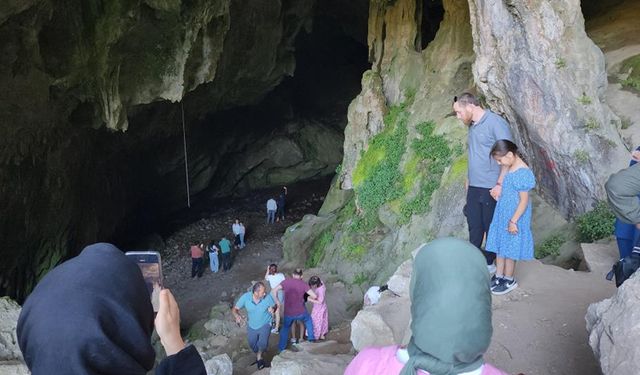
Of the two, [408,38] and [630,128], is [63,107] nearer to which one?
[408,38]

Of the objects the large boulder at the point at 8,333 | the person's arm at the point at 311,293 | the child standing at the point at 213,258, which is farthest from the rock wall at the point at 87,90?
the person's arm at the point at 311,293

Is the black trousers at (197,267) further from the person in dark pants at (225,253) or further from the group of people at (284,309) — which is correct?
the group of people at (284,309)

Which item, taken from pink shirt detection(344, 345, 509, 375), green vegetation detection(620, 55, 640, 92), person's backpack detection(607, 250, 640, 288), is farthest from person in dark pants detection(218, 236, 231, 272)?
pink shirt detection(344, 345, 509, 375)

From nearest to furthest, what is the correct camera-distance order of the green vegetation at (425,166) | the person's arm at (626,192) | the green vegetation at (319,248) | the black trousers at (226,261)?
the person's arm at (626,192) < the green vegetation at (425,166) < the green vegetation at (319,248) < the black trousers at (226,261)

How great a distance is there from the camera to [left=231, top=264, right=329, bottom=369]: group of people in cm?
721

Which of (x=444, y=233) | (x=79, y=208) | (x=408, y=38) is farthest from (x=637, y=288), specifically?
(x=79, y=208)

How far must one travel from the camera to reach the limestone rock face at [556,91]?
748 cm

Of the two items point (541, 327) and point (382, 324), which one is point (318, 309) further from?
point (541, 327)

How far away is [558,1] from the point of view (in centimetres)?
754

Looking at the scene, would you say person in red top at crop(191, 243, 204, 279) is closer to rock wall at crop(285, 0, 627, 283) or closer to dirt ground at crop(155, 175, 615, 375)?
rock wall at crop(285, 0, 627, 283)


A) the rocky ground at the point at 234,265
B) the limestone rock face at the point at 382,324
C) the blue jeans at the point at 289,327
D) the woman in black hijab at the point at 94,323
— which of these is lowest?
the rocky ground at the point at 234,265

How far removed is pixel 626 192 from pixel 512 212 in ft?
3.97

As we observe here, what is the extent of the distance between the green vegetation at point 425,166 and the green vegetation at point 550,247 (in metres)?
3.22

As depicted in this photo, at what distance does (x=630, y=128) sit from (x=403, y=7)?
7817 mm
